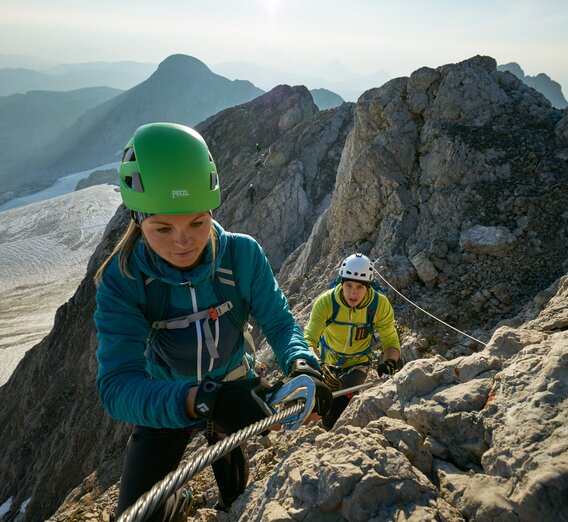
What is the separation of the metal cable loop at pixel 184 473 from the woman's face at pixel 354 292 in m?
3.98

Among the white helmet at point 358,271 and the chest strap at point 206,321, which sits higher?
the chest strap at point 206,321

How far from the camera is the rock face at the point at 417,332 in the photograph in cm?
283

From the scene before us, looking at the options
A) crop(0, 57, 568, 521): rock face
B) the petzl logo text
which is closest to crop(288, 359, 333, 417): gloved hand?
crop(0, 57, 568, 521): rock face

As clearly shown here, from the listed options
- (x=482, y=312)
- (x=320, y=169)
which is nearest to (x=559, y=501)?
(x=482, y=312)

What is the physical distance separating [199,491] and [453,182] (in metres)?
10.5

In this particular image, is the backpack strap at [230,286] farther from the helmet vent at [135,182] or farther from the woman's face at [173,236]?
the helmet vent at [135,182]

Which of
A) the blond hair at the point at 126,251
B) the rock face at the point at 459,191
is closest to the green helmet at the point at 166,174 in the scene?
the blond hair at the point at 126,251

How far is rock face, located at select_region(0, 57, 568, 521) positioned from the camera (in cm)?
283

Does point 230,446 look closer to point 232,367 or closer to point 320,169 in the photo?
point 232,367

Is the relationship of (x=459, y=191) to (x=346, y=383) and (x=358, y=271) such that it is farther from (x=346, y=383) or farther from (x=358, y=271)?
(x=346, y=383)

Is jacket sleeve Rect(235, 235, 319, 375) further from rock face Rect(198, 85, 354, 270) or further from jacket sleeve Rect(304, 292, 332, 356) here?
rock face Rect(198, 85, 354, 270)

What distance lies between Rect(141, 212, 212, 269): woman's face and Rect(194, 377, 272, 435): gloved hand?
3.59ft

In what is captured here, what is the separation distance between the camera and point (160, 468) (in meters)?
4.05

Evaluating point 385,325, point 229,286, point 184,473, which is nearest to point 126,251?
point 229,286
